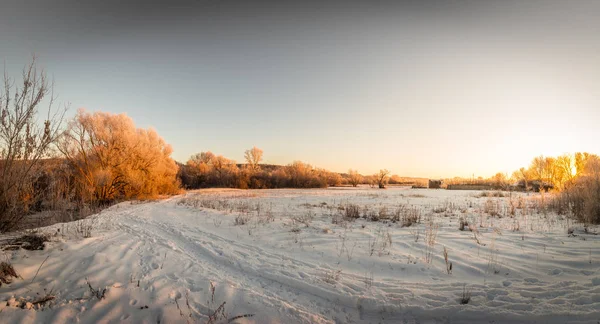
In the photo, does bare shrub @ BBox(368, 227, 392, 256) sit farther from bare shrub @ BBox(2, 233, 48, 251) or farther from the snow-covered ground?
bare shrub @ BBox(2, 233, 48, 251)

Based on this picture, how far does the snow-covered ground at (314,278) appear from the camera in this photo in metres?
3.14

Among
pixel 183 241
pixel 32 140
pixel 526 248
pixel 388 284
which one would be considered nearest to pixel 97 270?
pixel 183 241

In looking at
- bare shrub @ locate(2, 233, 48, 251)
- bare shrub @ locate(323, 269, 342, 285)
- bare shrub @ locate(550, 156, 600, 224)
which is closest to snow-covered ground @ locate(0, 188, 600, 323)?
bare shrub @ locate(323, 269, 342, 285)

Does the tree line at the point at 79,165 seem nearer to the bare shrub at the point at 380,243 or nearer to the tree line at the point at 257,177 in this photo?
the bare shrub at the point at 380,243

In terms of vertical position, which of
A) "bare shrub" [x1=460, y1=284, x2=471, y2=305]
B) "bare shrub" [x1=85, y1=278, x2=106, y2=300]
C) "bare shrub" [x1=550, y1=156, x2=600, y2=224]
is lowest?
"bare shrub" [x1=85, y1=278, x2=106, y2=300]

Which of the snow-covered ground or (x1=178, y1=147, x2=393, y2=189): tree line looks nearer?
the snow-covered ground

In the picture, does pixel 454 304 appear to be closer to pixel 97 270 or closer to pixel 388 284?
pixel 388 284

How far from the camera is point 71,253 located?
4.61m

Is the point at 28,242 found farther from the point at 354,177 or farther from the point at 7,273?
the point at 354,177

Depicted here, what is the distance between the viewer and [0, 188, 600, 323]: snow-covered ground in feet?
10.3

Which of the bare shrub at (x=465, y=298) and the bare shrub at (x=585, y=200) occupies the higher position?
the bare shrub at (x=585, y=200)

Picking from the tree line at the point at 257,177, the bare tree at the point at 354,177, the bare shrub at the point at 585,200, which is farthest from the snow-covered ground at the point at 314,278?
the bare tree at the point at 354,177

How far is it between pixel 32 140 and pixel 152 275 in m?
4.19

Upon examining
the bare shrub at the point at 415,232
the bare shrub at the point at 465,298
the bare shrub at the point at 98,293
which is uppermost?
the bare shrub at the point at 415,232
